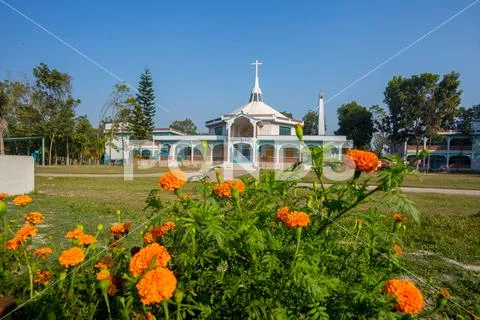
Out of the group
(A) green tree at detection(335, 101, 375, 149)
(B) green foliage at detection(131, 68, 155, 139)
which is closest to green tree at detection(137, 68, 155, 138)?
(B) green foliage at detection(131, 68, 155, 139)

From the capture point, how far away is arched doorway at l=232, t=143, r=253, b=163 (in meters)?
31.9

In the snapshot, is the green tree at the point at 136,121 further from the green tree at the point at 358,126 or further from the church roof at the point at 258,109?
the green tree at the point at 358,126

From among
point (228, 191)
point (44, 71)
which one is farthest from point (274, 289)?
point (44, 71)

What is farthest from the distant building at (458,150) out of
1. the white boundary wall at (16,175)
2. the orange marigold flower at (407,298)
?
the orange marigold flower at (407,298)

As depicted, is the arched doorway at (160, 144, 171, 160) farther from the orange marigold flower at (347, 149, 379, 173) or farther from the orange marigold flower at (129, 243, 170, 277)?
the orange marigold flower at (129, 243, 170, 277)

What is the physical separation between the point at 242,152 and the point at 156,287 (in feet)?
105

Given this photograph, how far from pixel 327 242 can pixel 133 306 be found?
2.83 feet

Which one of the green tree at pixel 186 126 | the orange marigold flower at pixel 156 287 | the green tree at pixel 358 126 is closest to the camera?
the orange marigold flower at pixel 156 287

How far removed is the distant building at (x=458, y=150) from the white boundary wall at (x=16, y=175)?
37727 mm

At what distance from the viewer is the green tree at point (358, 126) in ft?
124

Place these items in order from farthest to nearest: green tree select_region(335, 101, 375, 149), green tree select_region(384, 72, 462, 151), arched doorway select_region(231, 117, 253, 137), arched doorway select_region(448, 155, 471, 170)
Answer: green tree select_region(335, 101, 375, 149)
arched doorway select_region(448, 155, 471, 170)
arched doorway select_region(231, 117, 253, 137)
green tree select_region(384, 72, 462, 151)

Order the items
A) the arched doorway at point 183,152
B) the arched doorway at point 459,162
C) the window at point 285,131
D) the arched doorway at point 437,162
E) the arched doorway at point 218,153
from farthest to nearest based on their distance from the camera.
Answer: the arched doorway at point 437,162 → the arched doorway at point 459,162 → the window at point 285,131 → the arched doorway at point 218,153 → the arched doorway at point 183,152

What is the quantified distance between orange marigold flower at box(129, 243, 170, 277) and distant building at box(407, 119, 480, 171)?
132 feet

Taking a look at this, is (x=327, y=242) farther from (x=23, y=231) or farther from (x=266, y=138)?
(x=266, y=138)
